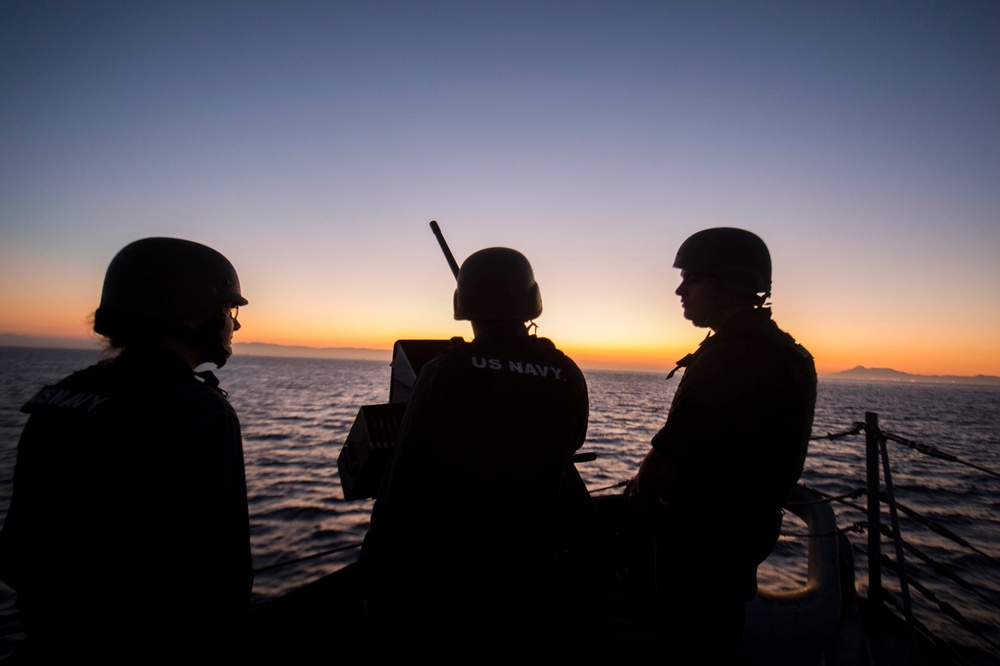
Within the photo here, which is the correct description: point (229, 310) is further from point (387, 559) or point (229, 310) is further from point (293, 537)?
point (293, 537)

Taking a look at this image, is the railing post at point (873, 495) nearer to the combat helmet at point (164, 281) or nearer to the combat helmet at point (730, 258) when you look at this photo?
the combat helmet at point (730, 258)

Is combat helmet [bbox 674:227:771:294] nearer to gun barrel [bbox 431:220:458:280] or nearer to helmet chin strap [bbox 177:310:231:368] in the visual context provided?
gun barrel [bbox 431:220:458:280]

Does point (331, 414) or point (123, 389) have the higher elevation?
point (123, 389)

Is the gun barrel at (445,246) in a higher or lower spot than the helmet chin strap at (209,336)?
higher

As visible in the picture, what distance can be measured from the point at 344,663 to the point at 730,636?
3071 millimetres

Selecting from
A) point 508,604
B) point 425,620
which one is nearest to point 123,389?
point 425,620

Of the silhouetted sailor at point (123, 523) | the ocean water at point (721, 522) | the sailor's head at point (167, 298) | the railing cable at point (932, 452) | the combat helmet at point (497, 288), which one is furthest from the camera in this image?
the ocean water at point (721, 522)

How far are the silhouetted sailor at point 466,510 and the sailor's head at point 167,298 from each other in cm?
109

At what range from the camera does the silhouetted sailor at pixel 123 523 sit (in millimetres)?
1612

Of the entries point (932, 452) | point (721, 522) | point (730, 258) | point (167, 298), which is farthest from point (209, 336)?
point (932, 452)

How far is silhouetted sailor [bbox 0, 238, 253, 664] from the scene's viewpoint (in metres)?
1.61

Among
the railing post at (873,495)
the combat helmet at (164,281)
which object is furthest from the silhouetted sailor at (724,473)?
the railing post at (873,495)

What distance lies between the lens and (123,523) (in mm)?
1609

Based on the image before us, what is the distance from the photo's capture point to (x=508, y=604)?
86.3 inches
